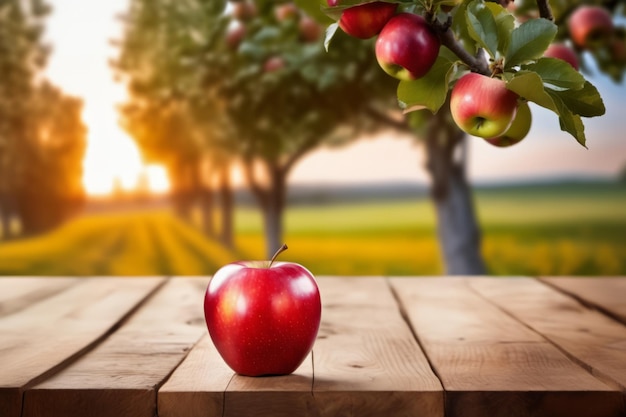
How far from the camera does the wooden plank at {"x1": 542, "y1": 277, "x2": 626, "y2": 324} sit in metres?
1.53

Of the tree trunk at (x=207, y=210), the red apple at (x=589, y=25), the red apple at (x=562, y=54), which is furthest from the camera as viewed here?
the tree trunk at (x=207, y=210)

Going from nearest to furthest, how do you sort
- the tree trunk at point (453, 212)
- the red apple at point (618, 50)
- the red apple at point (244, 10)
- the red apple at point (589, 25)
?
the red apple at point (589, 25) < the red apple at point (618, 50) < the red apple at point (244, 10) < the tree trunk at point (453, 212)

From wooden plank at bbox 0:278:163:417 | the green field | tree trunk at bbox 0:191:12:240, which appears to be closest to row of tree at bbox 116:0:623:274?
wooden plank at bbox 0:278:163:417

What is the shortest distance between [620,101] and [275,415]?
10.9 meters

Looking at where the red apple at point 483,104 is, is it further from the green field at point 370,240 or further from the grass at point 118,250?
the grass at point 118,250

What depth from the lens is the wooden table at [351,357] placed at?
938 mm

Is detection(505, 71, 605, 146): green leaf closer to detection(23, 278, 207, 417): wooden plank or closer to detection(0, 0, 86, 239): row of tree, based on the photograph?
detection(23, 278, 207, 417): wooden plank

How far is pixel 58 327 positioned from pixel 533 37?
37.7 inches

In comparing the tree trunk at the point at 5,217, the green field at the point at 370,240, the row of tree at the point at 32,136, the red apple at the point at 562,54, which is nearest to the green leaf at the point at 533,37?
the red apple at the point at 562,54

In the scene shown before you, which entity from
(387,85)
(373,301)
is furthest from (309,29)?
(373,301)

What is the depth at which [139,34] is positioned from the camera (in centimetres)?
563

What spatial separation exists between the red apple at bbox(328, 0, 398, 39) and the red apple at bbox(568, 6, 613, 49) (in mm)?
1303

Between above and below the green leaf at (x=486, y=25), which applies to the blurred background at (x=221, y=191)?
below

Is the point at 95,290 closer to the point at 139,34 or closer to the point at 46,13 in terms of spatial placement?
the point at 139,34
